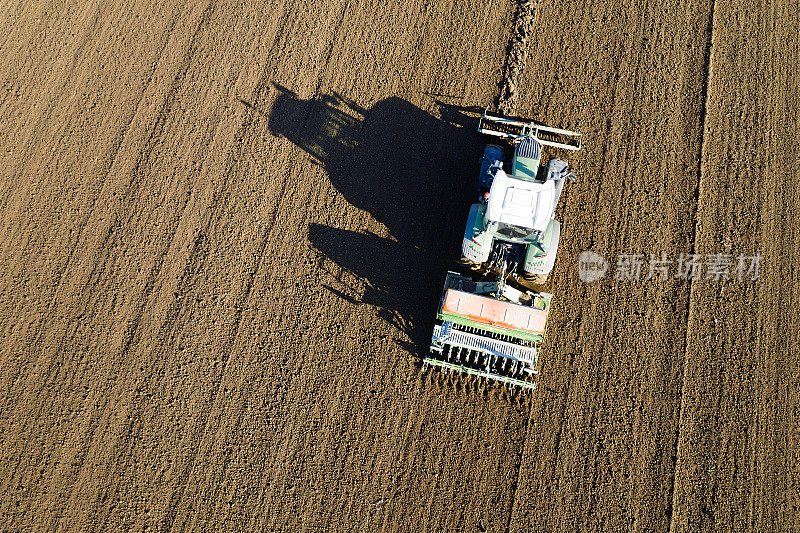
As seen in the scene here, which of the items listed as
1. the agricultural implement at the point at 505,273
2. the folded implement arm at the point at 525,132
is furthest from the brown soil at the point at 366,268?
the agricultural implement at the point at 505,273

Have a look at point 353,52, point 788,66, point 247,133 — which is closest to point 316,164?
point 247,133

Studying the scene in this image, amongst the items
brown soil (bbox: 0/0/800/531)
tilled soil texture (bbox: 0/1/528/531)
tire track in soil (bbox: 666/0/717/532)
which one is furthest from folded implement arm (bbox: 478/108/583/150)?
tire track in soil (bbox: 666/0/717/532)

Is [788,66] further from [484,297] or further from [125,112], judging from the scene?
[125,112]

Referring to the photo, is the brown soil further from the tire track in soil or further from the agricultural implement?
the agricultural implement

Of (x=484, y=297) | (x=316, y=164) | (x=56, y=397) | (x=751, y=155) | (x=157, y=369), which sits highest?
(x=751, y=155)

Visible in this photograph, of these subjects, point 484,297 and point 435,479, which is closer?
Answer: point 484,297

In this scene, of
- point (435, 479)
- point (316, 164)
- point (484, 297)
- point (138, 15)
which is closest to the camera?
point (484, 297)

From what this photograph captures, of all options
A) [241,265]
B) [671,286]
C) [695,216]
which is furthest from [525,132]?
[241,265]

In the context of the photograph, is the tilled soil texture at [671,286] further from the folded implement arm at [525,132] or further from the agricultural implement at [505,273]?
the agricultural implement at [505,273]
